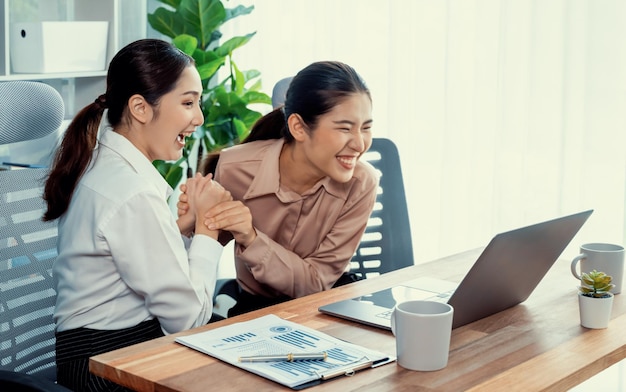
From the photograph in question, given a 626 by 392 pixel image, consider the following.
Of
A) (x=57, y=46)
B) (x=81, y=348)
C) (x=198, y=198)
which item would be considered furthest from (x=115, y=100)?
(x=57, y=46)

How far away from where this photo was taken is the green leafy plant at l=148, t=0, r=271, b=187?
137 inches

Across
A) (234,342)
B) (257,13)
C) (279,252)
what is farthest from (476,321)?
(257,13)

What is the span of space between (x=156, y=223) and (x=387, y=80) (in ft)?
5.88

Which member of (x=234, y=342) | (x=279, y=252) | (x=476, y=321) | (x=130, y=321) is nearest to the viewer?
(x=234, y=342)

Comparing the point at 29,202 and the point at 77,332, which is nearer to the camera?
the point at 77,332

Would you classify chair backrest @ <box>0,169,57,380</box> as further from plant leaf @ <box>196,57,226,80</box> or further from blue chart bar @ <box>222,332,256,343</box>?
plant leaf @ <box>196,57,226,80</box>

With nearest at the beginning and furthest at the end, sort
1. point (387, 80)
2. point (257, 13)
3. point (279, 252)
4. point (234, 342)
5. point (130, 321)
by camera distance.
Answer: point (234, 342)
point (130, 321)
point (279, 252)
point (387, 80)
point (257, 13)

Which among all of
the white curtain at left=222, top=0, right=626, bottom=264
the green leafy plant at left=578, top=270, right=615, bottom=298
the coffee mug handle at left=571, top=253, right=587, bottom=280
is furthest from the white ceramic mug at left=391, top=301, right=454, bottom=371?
the white curtain at left=222, top=0, right=626, bottom=264

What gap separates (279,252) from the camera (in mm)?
2051

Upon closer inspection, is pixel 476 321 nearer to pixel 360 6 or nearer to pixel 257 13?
pixel 360 6

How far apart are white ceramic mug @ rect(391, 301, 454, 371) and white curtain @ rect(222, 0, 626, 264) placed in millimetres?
1637

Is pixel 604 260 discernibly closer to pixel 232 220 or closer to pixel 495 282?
pixel 495 282

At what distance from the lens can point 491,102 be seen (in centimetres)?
303

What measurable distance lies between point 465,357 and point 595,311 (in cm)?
30
